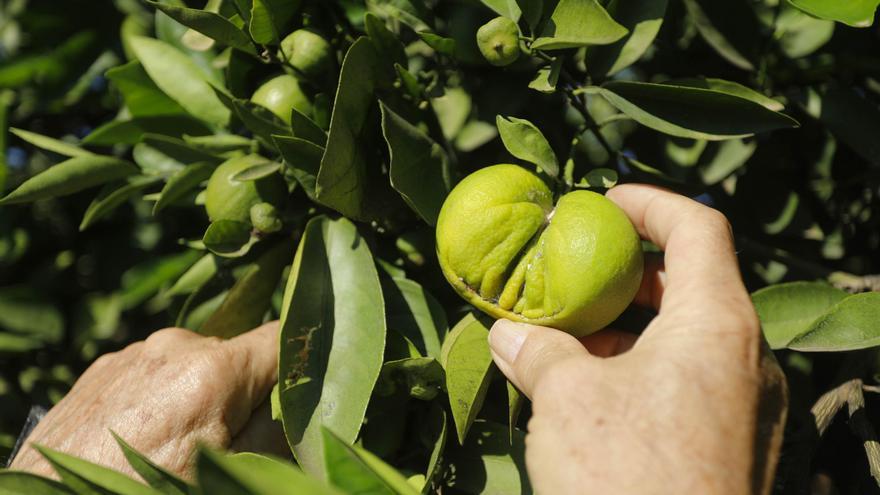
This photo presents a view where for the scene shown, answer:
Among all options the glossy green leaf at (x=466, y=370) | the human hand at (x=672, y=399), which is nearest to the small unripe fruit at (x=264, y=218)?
the glossy green leaf at (x=466, y=370)

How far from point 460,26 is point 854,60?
836 mm

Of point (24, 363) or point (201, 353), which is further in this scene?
point (24, 363)

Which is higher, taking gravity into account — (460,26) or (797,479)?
(460,26)

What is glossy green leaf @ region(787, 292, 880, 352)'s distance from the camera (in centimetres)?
114

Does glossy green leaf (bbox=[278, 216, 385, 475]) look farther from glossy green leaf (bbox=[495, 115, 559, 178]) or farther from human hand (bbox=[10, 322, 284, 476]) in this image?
glossy green leaf (bbox=[495, 115, 559, 178])

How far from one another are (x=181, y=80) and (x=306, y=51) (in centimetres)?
37

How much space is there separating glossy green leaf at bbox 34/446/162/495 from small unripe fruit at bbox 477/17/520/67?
0.81m

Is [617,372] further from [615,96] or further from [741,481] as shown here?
[615,96]

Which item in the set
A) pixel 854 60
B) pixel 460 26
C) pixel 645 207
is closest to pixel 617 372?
pixel 645 207

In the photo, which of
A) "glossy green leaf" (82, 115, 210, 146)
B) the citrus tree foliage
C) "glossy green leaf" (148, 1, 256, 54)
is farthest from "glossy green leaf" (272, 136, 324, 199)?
"glossy green leaf" (82, 115, 210, 146)

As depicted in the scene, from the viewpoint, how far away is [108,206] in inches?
57.8

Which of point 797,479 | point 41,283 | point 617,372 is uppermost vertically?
point 617,372

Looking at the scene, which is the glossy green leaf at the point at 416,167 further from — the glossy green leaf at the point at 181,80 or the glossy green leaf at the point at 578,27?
the glossy green leaf at the point at 181,80

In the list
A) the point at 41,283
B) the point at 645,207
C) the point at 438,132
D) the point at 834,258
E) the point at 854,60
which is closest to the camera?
the point at 645,207
